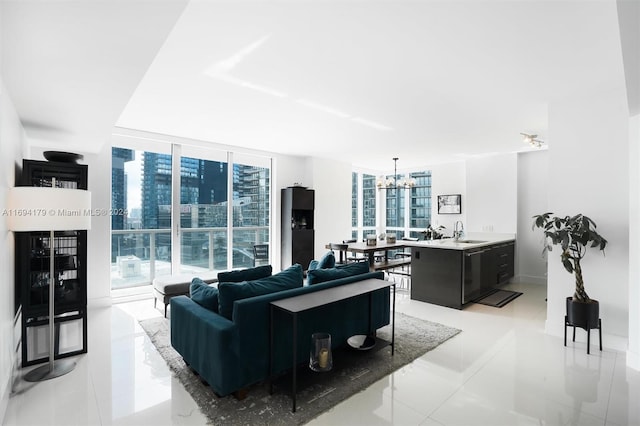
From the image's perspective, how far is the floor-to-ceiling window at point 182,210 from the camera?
5.21 metres

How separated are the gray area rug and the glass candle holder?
15 cm

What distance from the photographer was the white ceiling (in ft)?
6.08

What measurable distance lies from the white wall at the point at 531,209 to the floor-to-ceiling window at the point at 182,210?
213 inches

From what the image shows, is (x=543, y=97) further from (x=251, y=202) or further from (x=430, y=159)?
(x=251, y=202)

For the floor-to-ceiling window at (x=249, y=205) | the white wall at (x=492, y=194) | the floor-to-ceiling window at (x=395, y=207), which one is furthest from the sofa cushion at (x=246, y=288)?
the floor-to-ceiling window at (x=395, y=207)

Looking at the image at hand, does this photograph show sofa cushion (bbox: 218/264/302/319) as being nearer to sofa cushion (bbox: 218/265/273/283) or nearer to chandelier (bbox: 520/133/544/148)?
sofa cushion (bbox: 218/265/273/283)

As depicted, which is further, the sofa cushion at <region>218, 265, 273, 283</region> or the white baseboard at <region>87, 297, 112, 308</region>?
the white baseboard at <region>87, 297, 112, 308</region>

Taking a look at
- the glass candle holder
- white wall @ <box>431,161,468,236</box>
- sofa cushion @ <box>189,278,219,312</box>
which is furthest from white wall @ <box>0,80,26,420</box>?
white wall @ <box>431,161,468,236</box>

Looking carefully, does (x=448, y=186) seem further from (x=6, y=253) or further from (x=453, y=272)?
(x=6, y=253)

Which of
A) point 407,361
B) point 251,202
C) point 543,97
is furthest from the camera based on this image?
point 251,202

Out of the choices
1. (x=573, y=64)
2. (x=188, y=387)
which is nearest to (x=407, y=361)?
(x=188, y=387)

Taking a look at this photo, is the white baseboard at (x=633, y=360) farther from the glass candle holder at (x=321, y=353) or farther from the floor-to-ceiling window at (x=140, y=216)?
the floor-to-ceiling window at (x=140, y=216)

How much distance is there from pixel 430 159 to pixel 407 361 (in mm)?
5620

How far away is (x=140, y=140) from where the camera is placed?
525 cm
